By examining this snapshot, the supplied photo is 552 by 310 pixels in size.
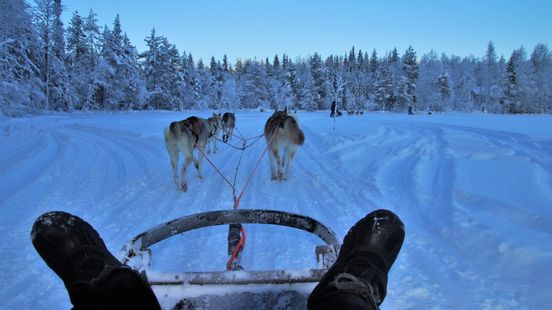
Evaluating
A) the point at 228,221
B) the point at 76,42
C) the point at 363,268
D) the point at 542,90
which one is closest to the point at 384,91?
the point at 542,90

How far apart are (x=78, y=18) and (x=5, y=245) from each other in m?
53.7

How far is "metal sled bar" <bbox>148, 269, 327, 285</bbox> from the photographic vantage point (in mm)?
1867

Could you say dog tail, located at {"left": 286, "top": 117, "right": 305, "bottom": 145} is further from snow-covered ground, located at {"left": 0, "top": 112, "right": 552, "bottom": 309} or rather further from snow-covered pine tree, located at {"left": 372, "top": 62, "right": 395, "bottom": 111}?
snow-covered pine tree, located at {"left": 372, "top": 62, "right": 395, "bottom": 111}

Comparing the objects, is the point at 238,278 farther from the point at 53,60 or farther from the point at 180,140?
the point at 53,60

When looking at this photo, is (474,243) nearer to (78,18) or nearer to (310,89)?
(78,18)

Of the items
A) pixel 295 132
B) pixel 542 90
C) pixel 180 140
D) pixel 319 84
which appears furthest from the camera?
pixel 319 84

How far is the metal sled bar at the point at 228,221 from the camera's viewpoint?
7.83 feet

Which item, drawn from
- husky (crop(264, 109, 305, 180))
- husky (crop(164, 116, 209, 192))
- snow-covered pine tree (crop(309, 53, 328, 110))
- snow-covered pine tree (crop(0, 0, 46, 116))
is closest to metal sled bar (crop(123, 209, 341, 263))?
husky (crop(164, 116, 209, 192))

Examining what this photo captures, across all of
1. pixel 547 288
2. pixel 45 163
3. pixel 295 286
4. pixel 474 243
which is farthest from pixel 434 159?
pixel 45 163

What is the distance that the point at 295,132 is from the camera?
787 cm

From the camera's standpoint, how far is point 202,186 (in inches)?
284

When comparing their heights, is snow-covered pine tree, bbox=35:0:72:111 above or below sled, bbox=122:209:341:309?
above

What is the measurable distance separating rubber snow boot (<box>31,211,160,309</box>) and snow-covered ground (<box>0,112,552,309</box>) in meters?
1.56

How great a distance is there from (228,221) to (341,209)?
9.71 feet
